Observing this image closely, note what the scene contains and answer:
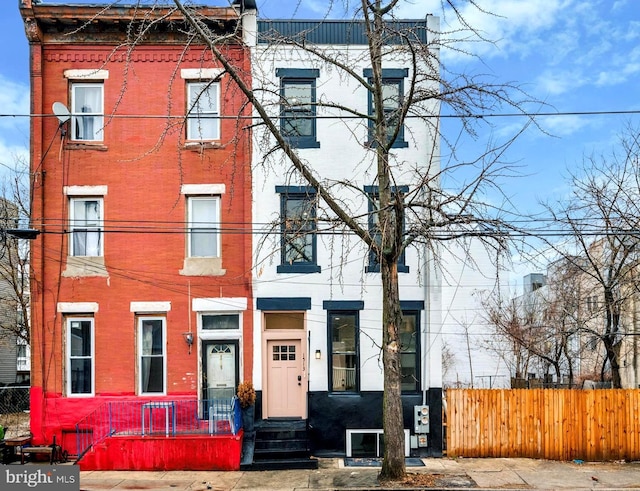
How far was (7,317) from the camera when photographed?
1177 inches

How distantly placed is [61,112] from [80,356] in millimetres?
6240

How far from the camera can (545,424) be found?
46.2ft

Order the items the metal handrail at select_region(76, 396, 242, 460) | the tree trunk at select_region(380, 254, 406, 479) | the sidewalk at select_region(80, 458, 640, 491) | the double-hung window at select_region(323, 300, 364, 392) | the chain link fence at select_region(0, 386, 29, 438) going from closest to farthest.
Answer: the tree trunk at select_region(380, 254, 406, 479)
the sidewalk at select_region(80, 458, 640, 491)
the metal handrail at select_region(76, 396, 242, 460)
the double-hung window at select_region(323, 300, 364, 392)
the chain link fence at select_region(0, 386, 29, 438)

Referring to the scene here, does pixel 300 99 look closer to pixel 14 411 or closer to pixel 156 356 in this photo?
pixel 156 356

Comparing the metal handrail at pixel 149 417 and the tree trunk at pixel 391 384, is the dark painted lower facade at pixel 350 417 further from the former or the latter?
the tree trunk at pixel 391 384

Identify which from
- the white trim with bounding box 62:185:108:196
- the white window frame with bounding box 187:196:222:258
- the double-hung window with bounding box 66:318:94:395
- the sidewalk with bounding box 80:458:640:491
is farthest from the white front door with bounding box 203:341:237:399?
the white trim with bounding box 62:185:108:196

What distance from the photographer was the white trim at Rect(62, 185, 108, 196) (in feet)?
49.8

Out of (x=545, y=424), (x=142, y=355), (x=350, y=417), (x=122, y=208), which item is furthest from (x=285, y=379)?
(x=545, y=424)

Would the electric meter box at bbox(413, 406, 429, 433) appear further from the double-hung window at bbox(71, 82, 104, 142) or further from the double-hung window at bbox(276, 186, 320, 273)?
the double-hung window at bbox(71, 82, 104, 142)

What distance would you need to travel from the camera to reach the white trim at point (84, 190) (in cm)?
1519

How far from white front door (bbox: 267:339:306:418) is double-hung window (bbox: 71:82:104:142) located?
724 cm

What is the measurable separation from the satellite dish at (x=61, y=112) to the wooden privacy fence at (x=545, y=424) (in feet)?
38.7

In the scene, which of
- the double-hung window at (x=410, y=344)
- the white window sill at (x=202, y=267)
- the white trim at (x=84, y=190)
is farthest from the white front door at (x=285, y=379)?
the white trim at (x=84, y=190)

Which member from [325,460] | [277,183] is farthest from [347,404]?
[277,183]
